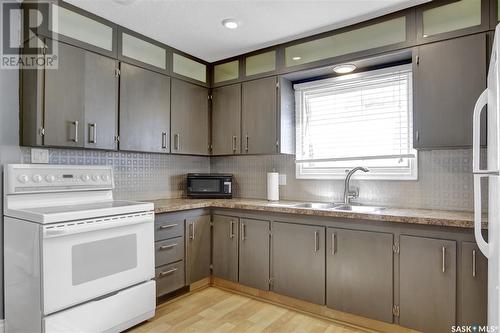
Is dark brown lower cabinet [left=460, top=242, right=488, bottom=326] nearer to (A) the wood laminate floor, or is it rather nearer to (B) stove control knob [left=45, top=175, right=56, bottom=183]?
(A) the wood laminate floor

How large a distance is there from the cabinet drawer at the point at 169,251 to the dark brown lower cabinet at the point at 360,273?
1.27 meters

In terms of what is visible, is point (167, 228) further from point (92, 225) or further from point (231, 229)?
point (92, 225)

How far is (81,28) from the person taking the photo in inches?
92.1

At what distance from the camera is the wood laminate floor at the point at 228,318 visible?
7.39ft

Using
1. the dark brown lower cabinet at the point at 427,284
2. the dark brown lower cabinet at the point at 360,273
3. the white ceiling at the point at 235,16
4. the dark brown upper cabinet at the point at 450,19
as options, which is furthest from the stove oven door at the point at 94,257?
the dark brown upper cabinet at the point at 450,19

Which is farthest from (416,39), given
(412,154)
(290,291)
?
(290,291)

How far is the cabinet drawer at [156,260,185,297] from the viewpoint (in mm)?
2545

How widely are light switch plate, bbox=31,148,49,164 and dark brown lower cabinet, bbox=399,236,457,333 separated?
8.70ft

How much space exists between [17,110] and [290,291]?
97.2 inches

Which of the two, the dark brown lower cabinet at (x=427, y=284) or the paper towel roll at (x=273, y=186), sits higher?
the paper towel roll at (x=273, y=186)

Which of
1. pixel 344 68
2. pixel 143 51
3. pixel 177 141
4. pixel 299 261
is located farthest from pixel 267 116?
pixel 299 261

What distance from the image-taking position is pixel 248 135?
317 cm

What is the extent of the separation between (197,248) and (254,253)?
1.80 feet

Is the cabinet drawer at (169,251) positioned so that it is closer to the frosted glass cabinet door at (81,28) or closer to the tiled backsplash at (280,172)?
the tiled backsplash at (280,172)
